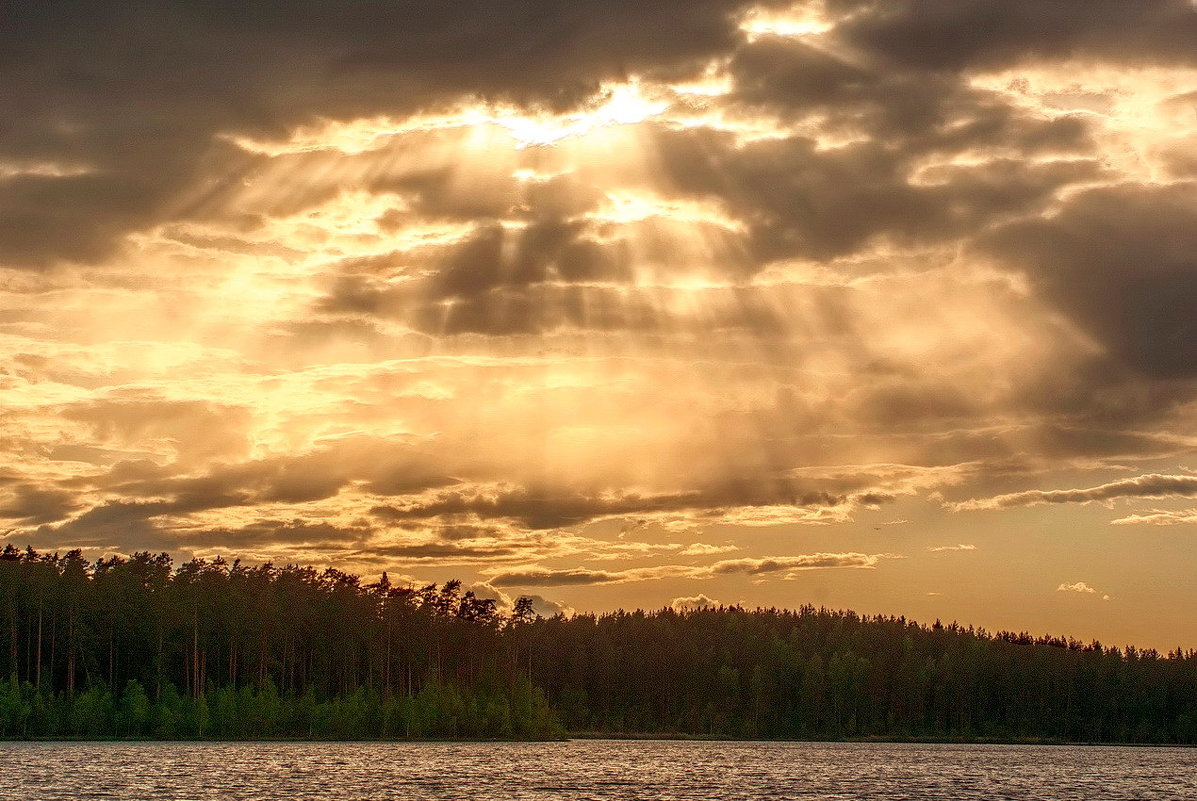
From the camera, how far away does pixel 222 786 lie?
404ft

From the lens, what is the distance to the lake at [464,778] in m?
120

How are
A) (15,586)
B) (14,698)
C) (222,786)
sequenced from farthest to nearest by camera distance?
1. (15,586)
2. (14,698)
3. (222,786)

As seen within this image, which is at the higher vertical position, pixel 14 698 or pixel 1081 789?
pixel 14 698

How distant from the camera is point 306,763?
16350cm

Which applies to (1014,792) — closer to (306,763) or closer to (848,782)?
(848,782)

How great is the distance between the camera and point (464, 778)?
146m

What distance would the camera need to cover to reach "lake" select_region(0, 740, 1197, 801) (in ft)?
395

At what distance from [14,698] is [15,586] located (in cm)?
1891

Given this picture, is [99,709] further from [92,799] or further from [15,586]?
[92,799]

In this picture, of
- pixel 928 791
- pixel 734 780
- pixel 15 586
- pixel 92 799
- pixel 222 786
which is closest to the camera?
pixel 92 799

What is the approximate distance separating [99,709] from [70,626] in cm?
1421

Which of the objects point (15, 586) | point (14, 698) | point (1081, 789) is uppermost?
point (15, 586)

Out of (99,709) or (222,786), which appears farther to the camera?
(99,709)

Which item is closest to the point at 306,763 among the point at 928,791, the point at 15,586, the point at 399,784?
the point at 399,784
